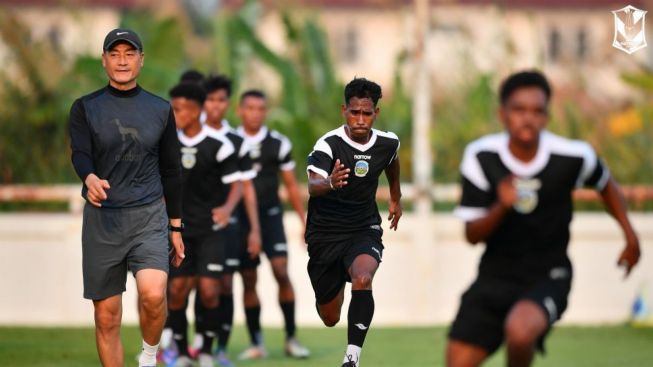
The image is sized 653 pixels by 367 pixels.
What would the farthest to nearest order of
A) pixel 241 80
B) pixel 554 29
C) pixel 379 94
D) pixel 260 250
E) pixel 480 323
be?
pixel 554 29 → pixel 241 80 → pixel 260 250 → pixel 379 94 → pixel 480 323

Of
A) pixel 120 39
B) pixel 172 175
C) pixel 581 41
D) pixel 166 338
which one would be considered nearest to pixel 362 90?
pixel 172 175

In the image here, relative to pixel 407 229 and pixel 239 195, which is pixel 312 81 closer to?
pixel 407 229

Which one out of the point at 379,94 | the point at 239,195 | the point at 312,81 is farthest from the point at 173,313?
the point at 312,81

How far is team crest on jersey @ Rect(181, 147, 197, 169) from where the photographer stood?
1302cm

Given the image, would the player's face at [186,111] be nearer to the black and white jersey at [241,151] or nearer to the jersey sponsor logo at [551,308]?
the black and white jersey at [241,151]

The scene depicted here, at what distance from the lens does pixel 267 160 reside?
1473cm

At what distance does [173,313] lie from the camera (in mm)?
13258

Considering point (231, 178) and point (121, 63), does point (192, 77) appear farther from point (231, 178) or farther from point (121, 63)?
point (121, 63)

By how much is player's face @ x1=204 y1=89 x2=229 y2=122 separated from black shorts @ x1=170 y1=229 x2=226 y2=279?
1.26m

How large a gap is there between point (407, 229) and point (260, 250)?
5827 millimetres

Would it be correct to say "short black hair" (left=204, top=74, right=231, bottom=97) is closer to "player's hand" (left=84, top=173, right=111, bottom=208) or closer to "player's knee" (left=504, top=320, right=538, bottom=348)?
"player's hand" (left=84, top=173, right=111, bottom=208)

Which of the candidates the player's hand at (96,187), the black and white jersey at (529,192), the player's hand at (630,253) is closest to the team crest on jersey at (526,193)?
the black and white jersey at (529,192)

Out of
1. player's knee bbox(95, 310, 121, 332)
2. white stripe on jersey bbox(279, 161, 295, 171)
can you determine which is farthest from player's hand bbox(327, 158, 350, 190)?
white stripe on jersey bbox(279, 161, 295, 171)

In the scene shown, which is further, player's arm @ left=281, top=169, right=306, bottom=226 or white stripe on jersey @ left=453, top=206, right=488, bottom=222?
player's arm @ left=281, top=169, right=306, bottom=226
